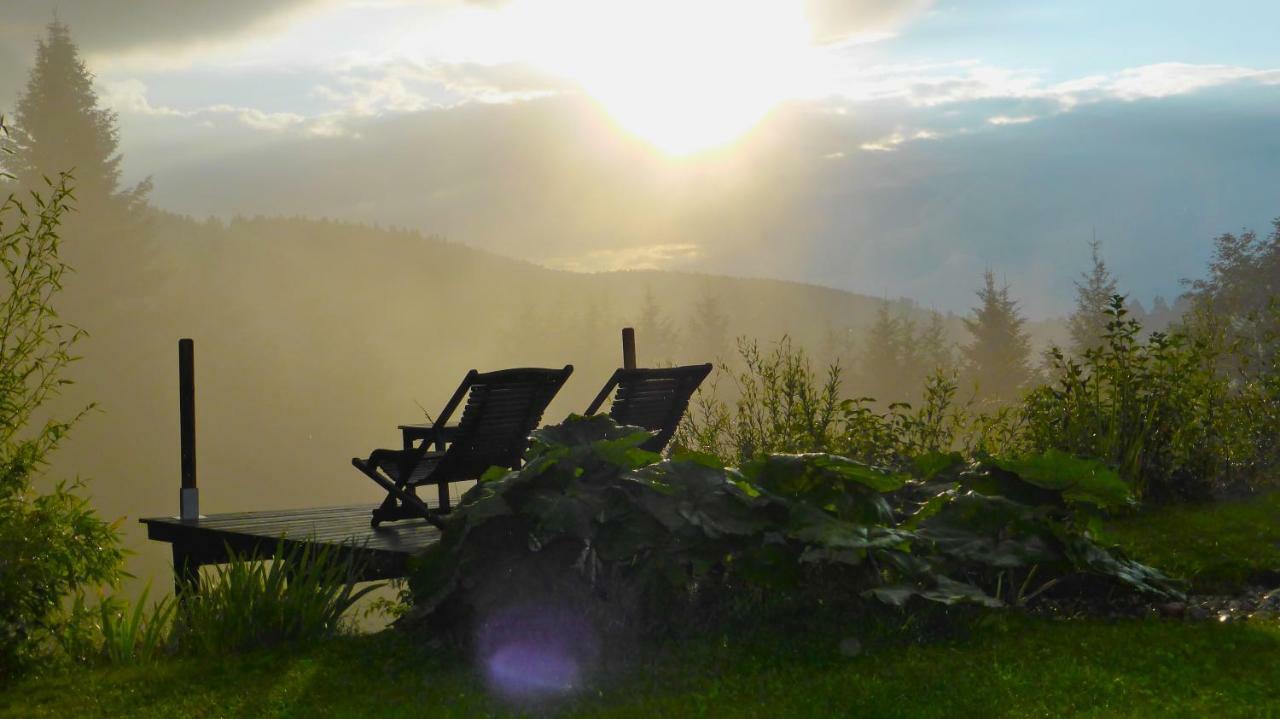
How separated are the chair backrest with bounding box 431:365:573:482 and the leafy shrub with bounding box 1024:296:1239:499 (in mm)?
3807

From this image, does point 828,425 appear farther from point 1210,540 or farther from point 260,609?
point 260,609

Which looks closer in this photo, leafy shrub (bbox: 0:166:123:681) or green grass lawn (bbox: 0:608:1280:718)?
green grass lawn (bbox: 0:608:1280:718)

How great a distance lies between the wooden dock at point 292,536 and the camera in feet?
22.0

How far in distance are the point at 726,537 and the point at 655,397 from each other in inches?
133

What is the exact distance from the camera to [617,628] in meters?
4.77

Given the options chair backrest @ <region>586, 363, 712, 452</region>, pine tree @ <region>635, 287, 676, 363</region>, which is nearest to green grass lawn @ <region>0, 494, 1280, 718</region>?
chair backrest @ <region>586, 363, 712, 452</region>

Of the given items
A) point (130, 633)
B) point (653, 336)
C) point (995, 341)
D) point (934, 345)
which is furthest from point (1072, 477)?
point (653, 336)

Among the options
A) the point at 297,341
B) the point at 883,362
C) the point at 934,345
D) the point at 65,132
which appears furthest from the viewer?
the point at 934,345

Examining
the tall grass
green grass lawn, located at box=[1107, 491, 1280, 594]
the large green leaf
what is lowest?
the tall grass

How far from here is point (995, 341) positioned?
5428cm

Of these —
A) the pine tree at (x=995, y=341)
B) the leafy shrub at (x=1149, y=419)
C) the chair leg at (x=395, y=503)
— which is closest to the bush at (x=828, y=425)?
the leafy shrub at (x=1149, y=419)

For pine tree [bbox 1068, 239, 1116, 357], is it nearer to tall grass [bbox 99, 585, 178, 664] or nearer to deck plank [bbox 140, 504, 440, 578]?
deck plank [bbox 140, 504, 440, 578]

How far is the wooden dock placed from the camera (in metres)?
6.69

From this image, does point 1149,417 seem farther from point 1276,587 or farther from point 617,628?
point 617,628
